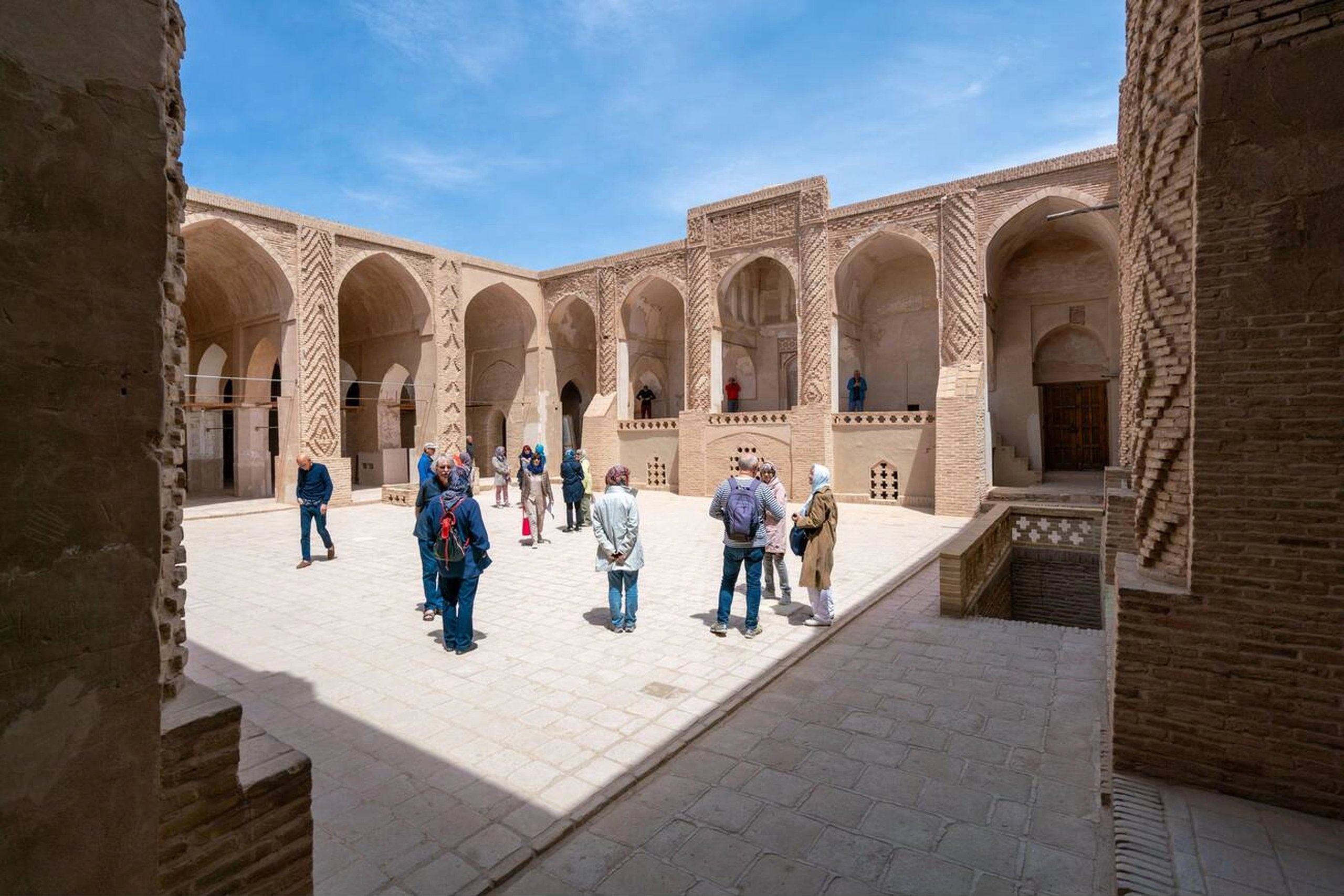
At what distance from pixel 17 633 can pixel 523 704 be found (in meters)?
2.86

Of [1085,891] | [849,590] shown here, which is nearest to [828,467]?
[849,590]

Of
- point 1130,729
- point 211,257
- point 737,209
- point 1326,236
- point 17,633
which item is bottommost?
point 1130,729

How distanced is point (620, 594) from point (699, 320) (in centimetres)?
1279

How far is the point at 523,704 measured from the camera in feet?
13.5

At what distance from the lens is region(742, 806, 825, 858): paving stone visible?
107 inches

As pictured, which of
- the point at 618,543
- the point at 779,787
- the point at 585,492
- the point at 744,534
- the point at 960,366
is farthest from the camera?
the point at 960,366

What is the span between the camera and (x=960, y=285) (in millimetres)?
14086

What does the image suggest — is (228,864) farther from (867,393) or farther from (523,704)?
(867,393)

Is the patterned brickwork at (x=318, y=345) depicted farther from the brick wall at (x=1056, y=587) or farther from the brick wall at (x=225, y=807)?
the brick wall at (x=225, y=807)

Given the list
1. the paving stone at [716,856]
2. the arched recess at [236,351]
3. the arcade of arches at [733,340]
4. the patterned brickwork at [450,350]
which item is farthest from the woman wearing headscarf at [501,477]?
the paving stone at [716,856]

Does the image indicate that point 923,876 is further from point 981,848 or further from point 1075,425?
point 1075,425

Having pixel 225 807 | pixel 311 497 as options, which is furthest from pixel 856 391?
pixel 225 807

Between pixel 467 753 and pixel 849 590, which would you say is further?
pixel 849 590

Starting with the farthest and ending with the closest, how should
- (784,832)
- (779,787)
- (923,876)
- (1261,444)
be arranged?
1. (779,787)
2. (1261,444)
3. (784,832)
4. (923,876)
